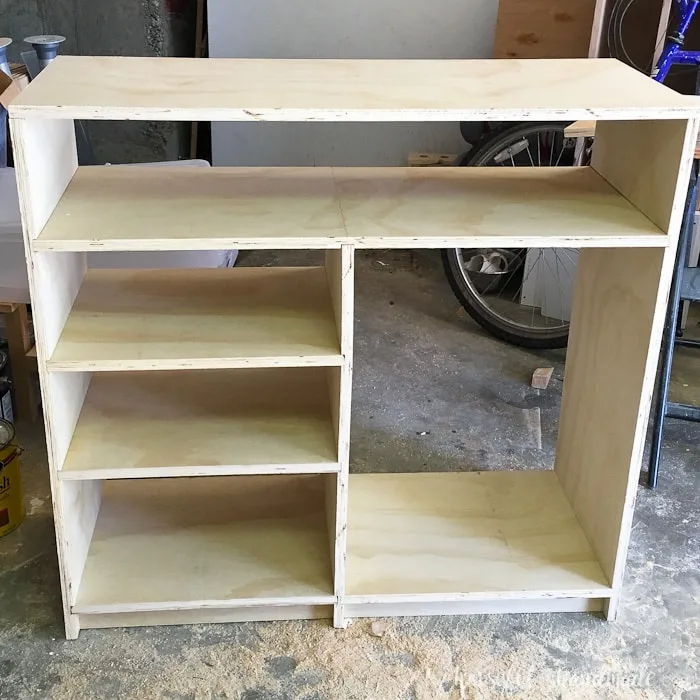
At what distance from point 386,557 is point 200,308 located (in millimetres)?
693

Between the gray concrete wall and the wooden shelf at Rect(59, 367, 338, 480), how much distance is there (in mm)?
2385

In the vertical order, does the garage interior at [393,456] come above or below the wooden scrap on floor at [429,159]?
below

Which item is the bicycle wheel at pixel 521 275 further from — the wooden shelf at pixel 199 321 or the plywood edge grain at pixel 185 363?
the plywood edge grain at pixel 185 363

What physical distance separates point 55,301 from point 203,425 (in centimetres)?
40

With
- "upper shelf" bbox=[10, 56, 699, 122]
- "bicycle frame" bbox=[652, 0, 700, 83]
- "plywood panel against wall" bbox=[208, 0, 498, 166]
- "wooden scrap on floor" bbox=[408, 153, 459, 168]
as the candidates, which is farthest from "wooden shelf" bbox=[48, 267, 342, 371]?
"plywood panel against wall" bbox=[208, 0, 498, 166]

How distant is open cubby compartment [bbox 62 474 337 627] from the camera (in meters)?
1.87

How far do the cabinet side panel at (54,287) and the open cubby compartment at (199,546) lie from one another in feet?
0.05

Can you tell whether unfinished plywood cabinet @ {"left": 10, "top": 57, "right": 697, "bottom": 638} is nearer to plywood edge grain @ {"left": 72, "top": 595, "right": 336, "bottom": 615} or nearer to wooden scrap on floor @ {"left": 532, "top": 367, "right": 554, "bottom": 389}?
plywood edge grain @ {"left": 72, "top": 595, "right": 336, "bottom": 615}

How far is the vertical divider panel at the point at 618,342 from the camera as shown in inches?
65.0

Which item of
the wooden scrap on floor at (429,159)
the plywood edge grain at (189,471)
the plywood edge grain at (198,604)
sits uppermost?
the plywood edge grain at (189,471)

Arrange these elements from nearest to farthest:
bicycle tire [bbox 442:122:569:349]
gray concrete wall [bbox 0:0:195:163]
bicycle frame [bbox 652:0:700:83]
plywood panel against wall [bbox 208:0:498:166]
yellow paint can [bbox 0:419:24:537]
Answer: yellow paint can [bbox 0:419:24:537] < bicycle frame [bbox 652:0:700:83] < bicycle tire [bbox 442:122:569:349] < plywood panel against wall [bbox 208:0:498:166] < gray concrete wall [bbox 0:0:195:163]

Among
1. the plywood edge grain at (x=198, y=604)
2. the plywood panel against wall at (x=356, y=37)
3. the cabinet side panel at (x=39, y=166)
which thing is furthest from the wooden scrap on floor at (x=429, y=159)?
the plywood edge grain at (x=198, y=604)

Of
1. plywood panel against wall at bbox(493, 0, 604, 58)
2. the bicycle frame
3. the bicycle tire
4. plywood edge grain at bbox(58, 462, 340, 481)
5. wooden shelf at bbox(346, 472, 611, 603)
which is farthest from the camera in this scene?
plywood panel against wall at bbox(493, 0, 604, 58)

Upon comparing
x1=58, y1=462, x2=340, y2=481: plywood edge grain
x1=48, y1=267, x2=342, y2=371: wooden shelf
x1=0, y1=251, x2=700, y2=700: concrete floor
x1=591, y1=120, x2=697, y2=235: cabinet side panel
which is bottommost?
x1=0, y1=251, x2=700, y2=700: concrete floor
